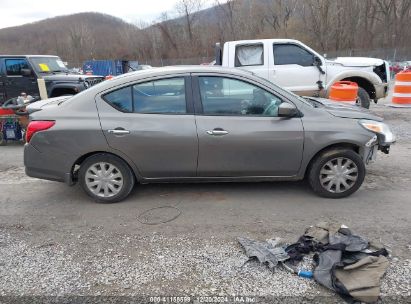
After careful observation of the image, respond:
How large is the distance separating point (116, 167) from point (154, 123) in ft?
2.42

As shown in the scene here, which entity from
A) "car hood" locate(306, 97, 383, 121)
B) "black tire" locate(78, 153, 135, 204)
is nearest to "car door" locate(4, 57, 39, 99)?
"black tire" locate(78, 153, 135, 204)

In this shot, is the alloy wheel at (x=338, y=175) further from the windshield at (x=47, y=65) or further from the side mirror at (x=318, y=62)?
the windshield at (x=47, y=65)

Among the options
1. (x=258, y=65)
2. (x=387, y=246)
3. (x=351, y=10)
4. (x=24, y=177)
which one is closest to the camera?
(x=387, y=246)

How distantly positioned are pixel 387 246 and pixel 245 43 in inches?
276

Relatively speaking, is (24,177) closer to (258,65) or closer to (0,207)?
(0,207)

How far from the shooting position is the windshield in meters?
12.0

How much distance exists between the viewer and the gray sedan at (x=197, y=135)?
4387 mm

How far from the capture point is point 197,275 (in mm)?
3150

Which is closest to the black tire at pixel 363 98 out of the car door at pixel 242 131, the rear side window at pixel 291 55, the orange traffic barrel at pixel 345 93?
the orange traffic barrel at pixel 345 93

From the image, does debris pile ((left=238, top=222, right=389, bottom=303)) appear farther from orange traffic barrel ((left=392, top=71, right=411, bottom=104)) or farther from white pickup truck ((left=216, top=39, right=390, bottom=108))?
orange traffic barrel ((left=392, top=71, right=411, bottom=104))

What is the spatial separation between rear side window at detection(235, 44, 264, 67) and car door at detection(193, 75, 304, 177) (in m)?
5.18

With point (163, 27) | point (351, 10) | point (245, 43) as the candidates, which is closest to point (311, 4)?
point (351, 10)

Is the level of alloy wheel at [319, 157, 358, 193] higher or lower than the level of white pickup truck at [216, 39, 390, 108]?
lower

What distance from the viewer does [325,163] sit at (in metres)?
4.46
